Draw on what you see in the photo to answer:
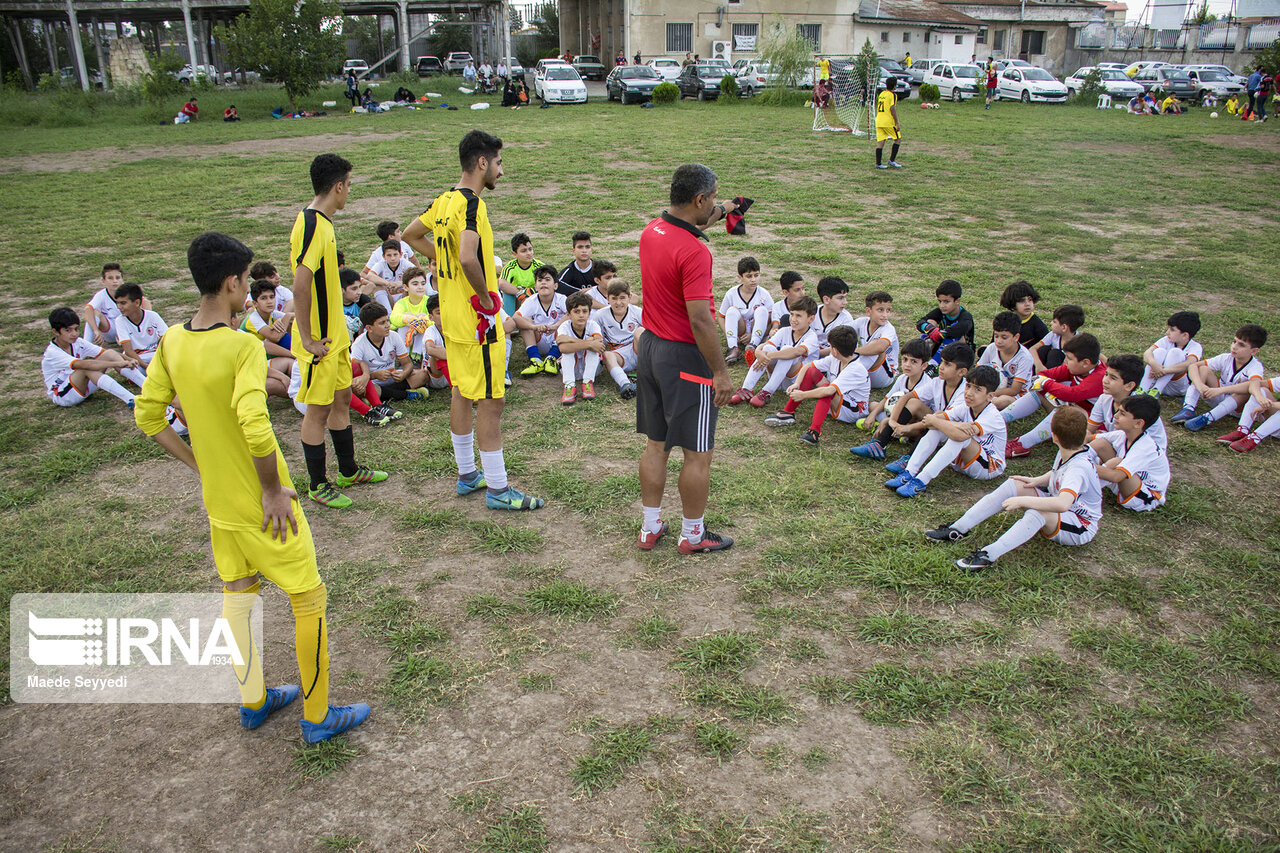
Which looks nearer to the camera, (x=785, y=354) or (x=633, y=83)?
(x=785, y=354)

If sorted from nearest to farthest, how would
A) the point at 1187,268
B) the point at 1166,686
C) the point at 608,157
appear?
the point at 1166,686 < the point at 1187,268 < the point at 608,157

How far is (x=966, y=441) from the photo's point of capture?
17.1 ft

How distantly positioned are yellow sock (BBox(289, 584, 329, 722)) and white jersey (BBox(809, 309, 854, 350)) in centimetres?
489

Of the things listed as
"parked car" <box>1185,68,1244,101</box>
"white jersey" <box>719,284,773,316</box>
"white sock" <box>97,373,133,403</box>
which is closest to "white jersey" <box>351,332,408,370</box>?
"white sock" <box>97,373,133,403</box>

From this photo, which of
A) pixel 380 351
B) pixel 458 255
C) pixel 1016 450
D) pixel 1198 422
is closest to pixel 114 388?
pixel 380 351

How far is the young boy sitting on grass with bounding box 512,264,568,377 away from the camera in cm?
739

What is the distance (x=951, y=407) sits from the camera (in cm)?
547

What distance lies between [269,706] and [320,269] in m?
2.39

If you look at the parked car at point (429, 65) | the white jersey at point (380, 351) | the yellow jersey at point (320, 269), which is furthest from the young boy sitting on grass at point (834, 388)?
the parked car at point (429, 65)

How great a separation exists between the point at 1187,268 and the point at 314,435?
10.5 m

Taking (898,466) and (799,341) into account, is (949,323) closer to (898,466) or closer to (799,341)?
(799,341)

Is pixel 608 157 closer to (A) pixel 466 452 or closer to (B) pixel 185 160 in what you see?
(B) pixel 185 160

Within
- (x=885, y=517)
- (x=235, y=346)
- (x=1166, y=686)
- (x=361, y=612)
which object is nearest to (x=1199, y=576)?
(x=1166, y=686)

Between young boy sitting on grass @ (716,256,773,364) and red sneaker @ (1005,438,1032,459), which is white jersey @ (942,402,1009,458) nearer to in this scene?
red sneaker @ (1005,438,1032,459)
